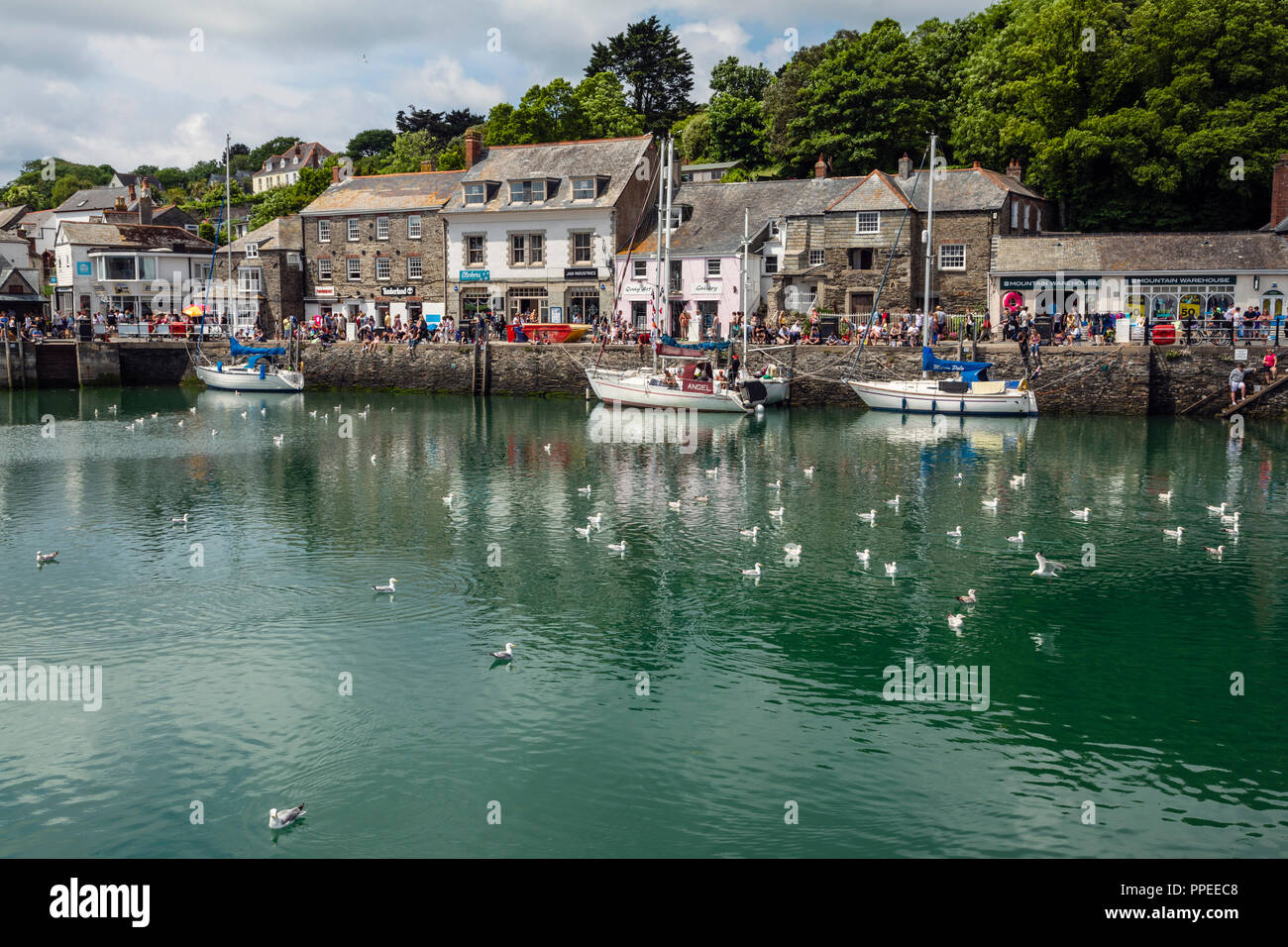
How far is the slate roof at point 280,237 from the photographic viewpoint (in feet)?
226

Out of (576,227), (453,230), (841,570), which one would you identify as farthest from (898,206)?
(841,570)

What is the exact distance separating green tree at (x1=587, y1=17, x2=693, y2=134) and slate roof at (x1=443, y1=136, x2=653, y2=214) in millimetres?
21687

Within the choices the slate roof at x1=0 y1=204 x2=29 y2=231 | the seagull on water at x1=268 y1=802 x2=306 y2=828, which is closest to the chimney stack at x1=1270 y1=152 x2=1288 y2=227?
the seagull on water at x1=268 y1=802 x2=306 y2=828

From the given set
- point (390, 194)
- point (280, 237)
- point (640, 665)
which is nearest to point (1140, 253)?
point (390, 194)

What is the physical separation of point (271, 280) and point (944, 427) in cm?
4400

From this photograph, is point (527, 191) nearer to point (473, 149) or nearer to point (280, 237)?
point (473, 149)

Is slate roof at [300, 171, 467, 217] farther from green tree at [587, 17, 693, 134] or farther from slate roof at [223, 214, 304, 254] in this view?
green tree at [587, 17, 693, 134]

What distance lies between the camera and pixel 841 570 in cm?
2181

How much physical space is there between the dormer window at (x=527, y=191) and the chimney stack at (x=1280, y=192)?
36603 millimetres

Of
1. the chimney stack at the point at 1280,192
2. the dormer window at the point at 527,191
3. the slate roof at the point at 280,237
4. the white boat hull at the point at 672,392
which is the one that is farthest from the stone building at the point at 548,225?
the chimney stack at the point at 1280,192

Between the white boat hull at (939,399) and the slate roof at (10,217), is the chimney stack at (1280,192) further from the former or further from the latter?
the slate roof at (10,217)

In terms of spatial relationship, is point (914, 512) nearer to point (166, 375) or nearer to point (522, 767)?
point (522, 767)

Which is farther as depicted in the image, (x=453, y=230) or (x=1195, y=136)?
(x=453, y=230)
